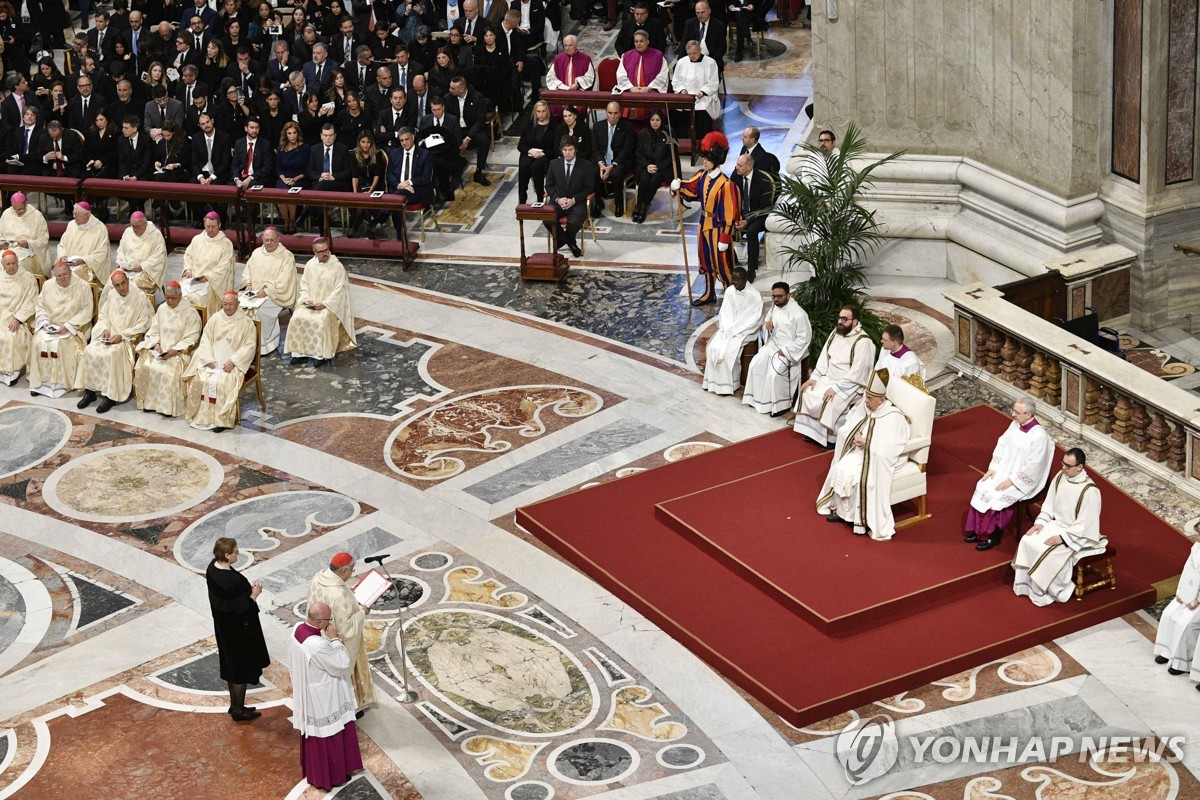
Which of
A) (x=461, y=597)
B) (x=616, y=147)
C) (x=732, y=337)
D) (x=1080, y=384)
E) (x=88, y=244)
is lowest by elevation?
(x=461, y=597)

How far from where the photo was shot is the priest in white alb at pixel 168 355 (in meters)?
14.3

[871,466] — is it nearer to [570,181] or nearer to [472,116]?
[570,181]

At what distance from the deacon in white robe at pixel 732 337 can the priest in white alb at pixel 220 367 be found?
3583mm

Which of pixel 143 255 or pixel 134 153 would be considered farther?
pixel 134 153

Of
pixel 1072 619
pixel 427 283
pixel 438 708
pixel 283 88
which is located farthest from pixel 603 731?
pixel 283 88

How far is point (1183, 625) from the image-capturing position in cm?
1034

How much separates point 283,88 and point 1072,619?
1149 cm

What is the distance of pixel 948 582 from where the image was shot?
11242mm

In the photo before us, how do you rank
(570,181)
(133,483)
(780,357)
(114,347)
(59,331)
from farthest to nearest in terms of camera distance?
(570,181), (59,331), (114,347), (780,357), (133,483)

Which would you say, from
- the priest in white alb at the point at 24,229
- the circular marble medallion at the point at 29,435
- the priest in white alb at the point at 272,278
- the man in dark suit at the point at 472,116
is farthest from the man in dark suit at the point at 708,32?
the circular marble medallion at the point at 29,435

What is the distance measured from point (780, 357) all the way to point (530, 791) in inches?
187

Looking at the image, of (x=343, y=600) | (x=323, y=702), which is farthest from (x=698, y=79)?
(x=323, y=702)

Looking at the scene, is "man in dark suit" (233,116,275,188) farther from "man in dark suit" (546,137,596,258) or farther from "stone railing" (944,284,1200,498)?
"stone railing" (944,284,1200,498)

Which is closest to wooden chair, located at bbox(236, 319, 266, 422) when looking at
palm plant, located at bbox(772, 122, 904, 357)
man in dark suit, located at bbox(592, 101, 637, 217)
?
palm plant, located at bbox(772, 122, 904, 357)
